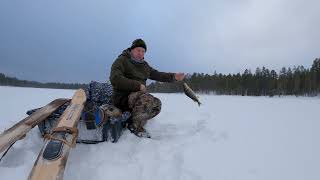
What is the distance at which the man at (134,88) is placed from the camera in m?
5.64

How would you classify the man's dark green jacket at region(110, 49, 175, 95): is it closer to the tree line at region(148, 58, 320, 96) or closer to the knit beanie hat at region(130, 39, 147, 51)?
the knit beanie hat at region(130, 39, 147, 51)

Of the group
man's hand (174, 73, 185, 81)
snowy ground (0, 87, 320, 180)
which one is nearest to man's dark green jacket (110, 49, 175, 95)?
man's hand (174, 73, 185, 81)

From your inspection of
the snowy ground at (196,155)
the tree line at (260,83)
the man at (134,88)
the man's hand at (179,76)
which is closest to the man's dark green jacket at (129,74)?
the man at (134,88)

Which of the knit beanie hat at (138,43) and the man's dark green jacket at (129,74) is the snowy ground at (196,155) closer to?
the man's dark green jacket at (129,74)

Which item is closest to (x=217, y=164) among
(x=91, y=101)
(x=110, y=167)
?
(x=110, y=167)

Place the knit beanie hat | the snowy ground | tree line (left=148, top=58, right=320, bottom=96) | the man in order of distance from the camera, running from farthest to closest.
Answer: tree line (left=148, top=58, right=320, bottom=96)
the knit beanie hat
the man
the snowy ground

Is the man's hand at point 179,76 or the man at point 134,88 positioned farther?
the man's hand at point 179,76

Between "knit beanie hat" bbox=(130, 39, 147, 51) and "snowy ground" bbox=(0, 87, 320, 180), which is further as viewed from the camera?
"knit beanie hat" bbox=(130, 39, 147, 51)

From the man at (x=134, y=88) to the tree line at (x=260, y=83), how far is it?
57793mm

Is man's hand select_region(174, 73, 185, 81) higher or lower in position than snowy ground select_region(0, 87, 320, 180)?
A: higher

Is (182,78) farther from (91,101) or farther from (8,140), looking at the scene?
(8,140)

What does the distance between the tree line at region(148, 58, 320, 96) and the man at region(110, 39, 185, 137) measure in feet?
190

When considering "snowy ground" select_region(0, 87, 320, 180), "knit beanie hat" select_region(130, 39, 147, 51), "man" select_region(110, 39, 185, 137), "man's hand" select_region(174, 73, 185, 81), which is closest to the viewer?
"snowy ground" select_region(0, 87, 320, 180)

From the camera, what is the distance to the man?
222 inches
